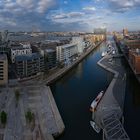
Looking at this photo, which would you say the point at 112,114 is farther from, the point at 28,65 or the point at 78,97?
the point at 28,65

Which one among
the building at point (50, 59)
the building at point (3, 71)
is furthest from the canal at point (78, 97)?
the building at point (3, 71)

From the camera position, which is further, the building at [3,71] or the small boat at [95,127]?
the building at [3,71]

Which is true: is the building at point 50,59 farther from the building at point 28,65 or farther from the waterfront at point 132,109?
the waterfront at point 132,109

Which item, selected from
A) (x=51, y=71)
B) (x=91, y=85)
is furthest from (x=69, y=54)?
(x=91, y=85)

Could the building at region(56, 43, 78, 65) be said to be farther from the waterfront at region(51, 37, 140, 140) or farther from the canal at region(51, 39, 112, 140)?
the waterfront at region(51, 37, 140, 140)

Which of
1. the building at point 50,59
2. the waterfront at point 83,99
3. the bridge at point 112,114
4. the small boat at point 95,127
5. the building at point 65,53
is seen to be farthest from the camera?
the building at point 65,53

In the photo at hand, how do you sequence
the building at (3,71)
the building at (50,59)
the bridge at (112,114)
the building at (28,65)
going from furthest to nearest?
the building at (50,59), the building at (28,65), the building at (3,71), the bridge at (112,114)

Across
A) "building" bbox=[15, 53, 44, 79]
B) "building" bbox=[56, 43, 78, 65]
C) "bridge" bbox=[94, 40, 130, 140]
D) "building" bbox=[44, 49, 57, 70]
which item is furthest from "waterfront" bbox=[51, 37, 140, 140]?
"building" bbox=[56, 43, 78, 65]

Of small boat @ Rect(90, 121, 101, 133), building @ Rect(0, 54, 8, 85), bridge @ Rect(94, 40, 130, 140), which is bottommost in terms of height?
small boat @ Rect(90, 121, 101, 133)
